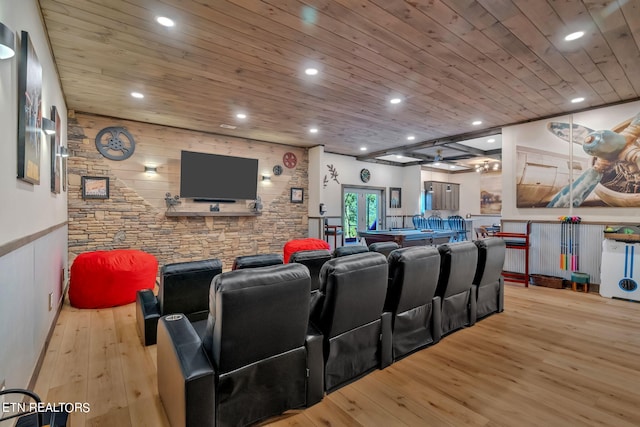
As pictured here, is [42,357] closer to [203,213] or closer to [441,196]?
[203,213]

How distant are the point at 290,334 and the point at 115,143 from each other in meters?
5.41

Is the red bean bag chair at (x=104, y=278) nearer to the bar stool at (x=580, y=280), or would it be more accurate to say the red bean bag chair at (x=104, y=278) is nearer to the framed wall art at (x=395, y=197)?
the bar stool at (x=580, y=280)

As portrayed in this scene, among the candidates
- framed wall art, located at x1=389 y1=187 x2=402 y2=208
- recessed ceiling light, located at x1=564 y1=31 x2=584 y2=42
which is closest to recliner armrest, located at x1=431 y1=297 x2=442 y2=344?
recessed ceiling light, located at x1=564 y1=31 x2=584 y2=42

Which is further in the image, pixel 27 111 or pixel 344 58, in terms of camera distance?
pixel 344 58

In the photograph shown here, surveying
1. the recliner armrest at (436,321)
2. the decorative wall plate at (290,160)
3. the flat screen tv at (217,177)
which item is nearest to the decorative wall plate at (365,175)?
the decorative wall plate at (290,160)

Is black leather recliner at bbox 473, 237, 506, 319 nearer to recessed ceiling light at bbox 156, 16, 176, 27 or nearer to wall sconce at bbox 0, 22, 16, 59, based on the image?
recessed ceiling light at bbox 156, 16, 176, 27

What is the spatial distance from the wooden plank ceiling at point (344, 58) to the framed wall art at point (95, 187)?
1124 millimetres

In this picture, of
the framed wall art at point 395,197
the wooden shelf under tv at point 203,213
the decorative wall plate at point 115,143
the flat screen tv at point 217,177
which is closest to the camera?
the decorative wall plate at point 115,143

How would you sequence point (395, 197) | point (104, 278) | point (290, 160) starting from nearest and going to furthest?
1. point (104, 278)
2. point (290, 160)
3. point (395, 197)

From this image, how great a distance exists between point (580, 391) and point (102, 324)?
4.38 metres

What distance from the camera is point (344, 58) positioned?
329cm

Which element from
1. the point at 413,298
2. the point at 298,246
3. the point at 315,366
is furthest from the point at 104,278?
the point at 413,298

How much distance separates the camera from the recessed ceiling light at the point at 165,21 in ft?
8.55

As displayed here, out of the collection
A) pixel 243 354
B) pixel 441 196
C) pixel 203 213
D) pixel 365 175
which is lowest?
pixel 243 354
